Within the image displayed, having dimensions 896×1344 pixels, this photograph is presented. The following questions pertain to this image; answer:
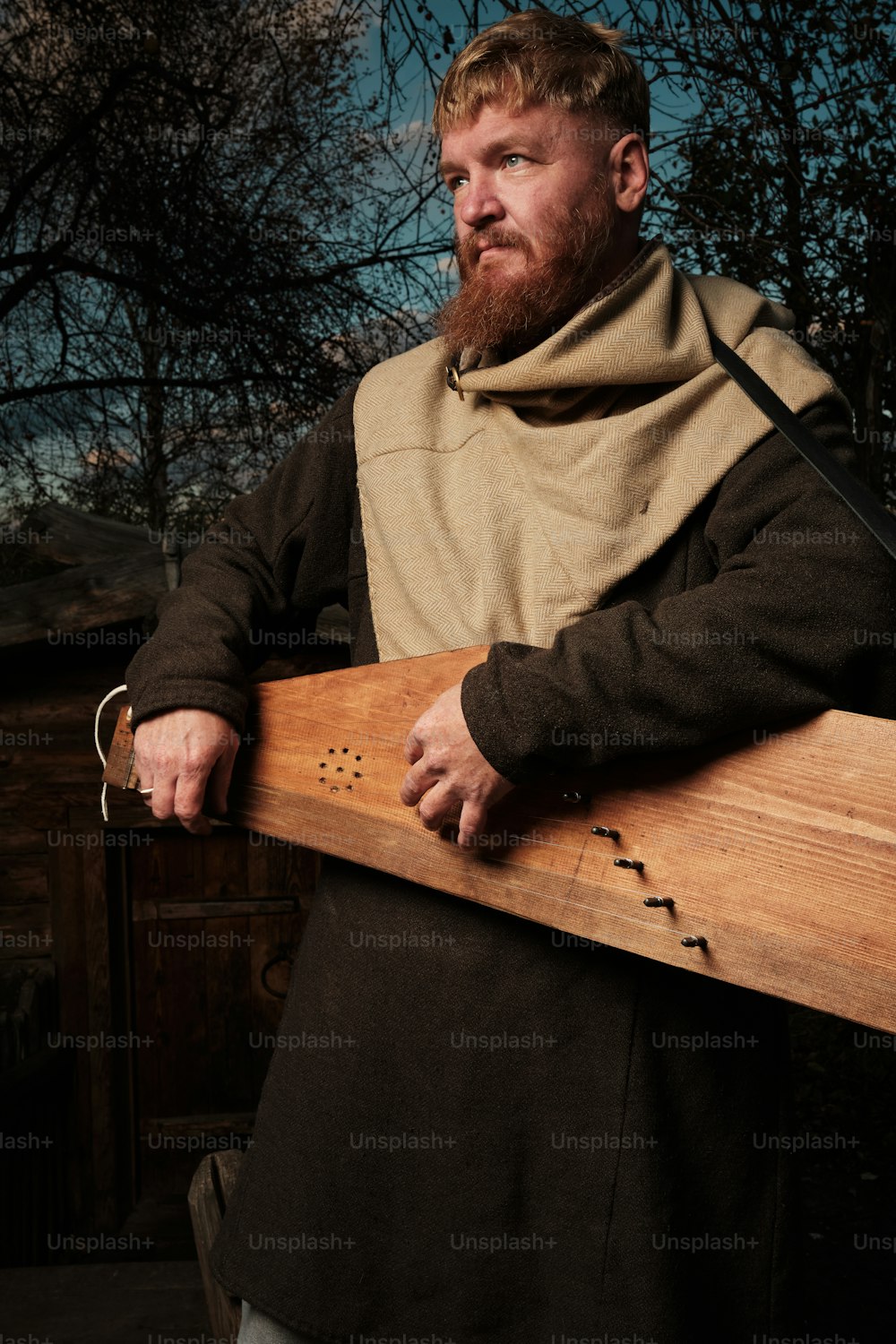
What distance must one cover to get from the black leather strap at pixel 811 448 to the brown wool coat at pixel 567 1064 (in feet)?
0.14

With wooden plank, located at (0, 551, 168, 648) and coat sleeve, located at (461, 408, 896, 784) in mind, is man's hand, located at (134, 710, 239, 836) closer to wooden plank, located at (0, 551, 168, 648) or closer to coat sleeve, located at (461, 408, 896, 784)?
coat sleeve, located at (461, 408, 896, 784)

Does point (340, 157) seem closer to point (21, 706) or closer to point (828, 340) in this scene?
point (828, 340)

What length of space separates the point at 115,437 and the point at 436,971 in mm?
3861

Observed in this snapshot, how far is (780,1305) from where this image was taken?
1590 mm

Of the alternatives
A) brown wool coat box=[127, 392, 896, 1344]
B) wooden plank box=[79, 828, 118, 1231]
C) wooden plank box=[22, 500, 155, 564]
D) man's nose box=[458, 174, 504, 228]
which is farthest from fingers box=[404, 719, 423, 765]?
wooden plank box=[79, 828, 118, 1231]

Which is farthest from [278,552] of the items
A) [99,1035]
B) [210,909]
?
[210,909]

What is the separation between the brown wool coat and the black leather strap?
4 centimetres

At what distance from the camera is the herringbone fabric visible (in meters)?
1.57

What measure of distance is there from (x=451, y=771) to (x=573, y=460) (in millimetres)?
464

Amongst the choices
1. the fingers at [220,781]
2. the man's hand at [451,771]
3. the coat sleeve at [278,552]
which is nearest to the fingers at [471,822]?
the man's hand at [451,771]

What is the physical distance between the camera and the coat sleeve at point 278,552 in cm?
185

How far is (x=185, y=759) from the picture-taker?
5.39 ft

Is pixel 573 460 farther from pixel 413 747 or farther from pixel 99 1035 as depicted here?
pixel 99 1035

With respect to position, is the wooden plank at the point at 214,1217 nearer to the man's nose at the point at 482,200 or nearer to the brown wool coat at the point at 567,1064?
the brown wool coat at the point at 567,1064
